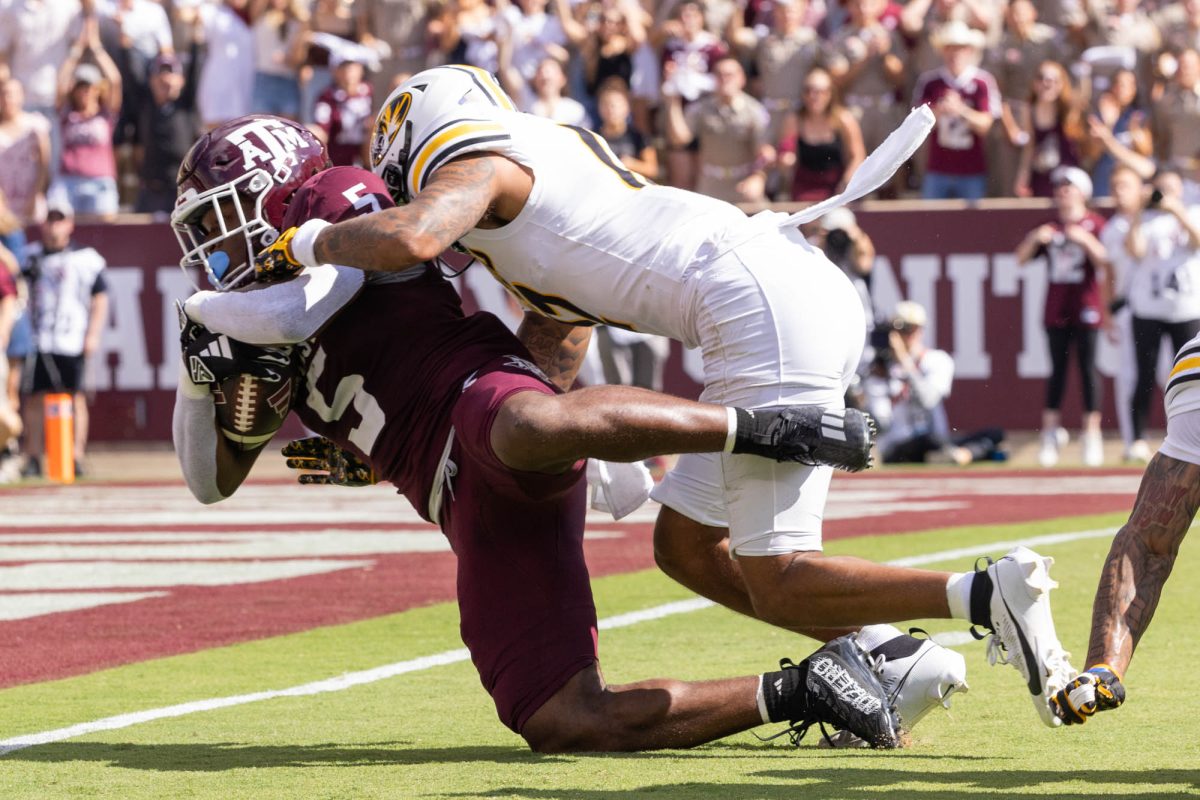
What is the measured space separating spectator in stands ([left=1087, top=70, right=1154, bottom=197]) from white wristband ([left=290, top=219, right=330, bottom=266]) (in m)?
10.3

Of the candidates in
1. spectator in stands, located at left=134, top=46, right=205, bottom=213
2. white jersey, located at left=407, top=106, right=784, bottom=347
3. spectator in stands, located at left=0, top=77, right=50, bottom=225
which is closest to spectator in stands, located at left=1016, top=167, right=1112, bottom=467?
spectator in stands, located at left=134, top=46, right=205, bottom=213

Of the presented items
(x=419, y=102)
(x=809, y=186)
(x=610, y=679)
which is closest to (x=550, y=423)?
(x=419, y=102)

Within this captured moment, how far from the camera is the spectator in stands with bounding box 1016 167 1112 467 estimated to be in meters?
13.3

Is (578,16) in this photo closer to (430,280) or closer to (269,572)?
(269,572)

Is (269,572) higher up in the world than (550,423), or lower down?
lower down

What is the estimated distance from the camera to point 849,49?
13984 mm

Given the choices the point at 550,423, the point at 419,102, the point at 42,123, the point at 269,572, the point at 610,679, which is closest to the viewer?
the point at 550,423

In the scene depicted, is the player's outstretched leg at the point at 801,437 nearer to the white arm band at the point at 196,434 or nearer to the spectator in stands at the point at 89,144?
the white arm band at the point at 196,434

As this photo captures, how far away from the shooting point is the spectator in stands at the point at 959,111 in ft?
44.3

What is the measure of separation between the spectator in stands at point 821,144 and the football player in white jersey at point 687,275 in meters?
9.43

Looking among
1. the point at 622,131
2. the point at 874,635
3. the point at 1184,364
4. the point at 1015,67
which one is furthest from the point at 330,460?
the point at 1015,67

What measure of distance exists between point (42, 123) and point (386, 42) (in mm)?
2644

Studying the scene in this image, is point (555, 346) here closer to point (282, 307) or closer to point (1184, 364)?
point (282, 307)

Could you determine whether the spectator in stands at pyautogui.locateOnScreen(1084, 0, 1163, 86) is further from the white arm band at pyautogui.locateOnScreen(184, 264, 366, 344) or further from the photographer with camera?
the white arm band at pyautogui.locateOnScreen(184, 264, 366, 344)
